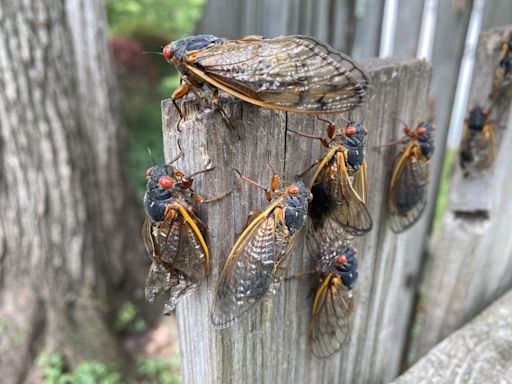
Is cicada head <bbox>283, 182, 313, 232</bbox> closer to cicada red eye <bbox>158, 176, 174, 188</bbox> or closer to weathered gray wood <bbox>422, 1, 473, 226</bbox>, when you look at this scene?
cicada red eye <bbox>158, 176, 174, 188</bbox>

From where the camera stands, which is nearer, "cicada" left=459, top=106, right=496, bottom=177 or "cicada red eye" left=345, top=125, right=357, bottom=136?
"cicada red eye" left=345, top=125, right=357, bottom=136

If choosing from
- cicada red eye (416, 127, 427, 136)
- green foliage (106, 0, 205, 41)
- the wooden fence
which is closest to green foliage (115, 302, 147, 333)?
the wooden fence

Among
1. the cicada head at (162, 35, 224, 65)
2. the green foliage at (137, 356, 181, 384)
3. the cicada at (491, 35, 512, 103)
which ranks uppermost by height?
the cicada head at (162, 35, 224, 65)

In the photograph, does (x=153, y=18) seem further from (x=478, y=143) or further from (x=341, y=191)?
(x=341, y=191)

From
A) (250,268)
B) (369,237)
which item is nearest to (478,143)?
(369,237)

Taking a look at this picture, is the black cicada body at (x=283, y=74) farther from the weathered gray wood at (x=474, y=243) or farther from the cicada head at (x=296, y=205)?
the weathered gray wood at (x=474, y=243)

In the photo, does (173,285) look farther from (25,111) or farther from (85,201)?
(85,201)
